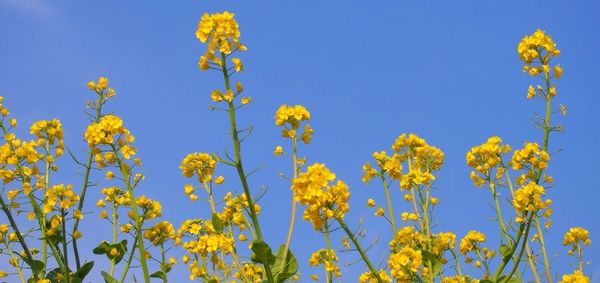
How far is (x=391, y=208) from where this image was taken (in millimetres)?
5582

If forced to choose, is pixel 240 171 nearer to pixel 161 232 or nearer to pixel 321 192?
pixel 321 192

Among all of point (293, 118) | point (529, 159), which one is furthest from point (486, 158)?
point (293, 118)

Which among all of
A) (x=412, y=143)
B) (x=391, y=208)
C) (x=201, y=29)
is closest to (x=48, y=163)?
(x=201, y=29)

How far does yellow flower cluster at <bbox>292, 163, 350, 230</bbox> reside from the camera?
12.1 feet

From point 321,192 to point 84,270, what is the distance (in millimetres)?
2518

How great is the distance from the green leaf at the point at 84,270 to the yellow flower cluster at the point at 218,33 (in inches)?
79.3

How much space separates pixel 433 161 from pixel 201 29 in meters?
3.25

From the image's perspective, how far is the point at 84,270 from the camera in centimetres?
498

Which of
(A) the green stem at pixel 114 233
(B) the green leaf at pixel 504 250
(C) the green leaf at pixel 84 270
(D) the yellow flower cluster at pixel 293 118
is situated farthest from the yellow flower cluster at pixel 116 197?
(B) the green leaf at pixel 504 250

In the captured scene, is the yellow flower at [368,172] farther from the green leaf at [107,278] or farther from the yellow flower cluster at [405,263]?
the green leaf at [107,278]

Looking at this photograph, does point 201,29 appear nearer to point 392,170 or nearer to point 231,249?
point 231,249

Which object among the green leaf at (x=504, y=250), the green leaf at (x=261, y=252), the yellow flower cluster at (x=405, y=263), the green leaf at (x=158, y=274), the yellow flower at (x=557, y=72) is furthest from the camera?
the yellow flower at (x=557, y=72)

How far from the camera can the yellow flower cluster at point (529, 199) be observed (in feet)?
16.8

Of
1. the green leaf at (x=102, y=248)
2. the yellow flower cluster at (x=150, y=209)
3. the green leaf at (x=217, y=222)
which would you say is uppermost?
the yellow flower cluster at (x=150, y=209)
